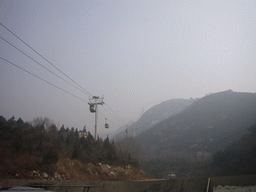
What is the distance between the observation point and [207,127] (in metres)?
98.6

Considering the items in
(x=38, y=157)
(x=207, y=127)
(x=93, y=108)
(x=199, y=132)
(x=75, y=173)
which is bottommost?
(x=75, y=173)

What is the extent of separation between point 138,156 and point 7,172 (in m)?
38.7

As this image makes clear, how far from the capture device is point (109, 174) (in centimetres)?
2623

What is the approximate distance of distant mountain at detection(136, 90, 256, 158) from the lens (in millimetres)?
81125

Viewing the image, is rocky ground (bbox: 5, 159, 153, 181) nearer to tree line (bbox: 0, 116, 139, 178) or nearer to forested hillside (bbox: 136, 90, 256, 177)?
tree line (bbox: 0, 116, 139, 178)

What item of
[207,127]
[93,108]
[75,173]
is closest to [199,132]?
[207,127]

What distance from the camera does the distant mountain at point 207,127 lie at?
81.1 meters

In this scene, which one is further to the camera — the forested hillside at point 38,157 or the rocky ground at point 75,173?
the rocky ground at point 75,173

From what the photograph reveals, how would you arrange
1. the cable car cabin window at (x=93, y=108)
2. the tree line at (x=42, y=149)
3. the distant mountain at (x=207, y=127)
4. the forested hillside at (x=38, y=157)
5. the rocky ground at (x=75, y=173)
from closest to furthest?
1. the forested hillside at (x=38, y=157)
2. the rocky ground at (x=75, y=173)
3. the tree line at (x=42, y=149)
4. the cable car cabin window at (x=93, y=108)
5. the distant mountain at (x=207, y=127)

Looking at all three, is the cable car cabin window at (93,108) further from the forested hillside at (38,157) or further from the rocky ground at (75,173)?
the rocky ground at (75,173)

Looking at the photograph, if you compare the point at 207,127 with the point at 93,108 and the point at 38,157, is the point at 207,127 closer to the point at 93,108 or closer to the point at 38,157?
the point at 93,108

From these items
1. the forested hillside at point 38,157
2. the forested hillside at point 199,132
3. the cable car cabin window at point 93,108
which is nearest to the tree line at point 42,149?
the forested hillside at point 38,157

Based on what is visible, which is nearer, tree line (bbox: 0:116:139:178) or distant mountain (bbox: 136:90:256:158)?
tree line (bbox: 0:116:139:178)

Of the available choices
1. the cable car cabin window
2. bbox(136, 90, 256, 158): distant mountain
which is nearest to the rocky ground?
the cable car cabin window
